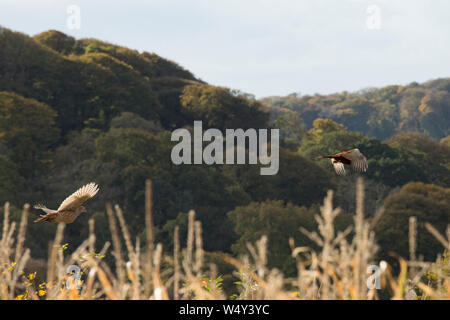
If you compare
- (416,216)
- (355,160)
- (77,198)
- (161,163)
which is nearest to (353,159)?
(355,160)

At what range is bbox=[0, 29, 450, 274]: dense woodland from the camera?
38531 millimetres

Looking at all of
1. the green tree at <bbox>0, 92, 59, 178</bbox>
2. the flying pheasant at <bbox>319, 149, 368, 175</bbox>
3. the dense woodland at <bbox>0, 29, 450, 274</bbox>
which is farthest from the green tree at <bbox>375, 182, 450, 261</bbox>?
the flying pheasant at <bbox>319, 149, 368, 175</bbox>

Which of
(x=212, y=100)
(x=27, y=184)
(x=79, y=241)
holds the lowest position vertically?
(x=79, y=241)

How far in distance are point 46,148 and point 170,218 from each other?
401 inches

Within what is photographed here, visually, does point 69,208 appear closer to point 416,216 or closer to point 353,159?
point 353,159

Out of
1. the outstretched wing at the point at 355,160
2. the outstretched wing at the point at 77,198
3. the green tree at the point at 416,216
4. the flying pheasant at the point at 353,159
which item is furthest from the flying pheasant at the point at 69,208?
the green tree at the point at 416,216

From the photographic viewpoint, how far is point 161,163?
45.0 meters

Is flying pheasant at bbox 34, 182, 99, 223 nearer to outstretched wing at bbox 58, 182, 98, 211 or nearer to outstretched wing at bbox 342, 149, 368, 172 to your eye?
outstretched wing at bbox 58, 182, 98, 211

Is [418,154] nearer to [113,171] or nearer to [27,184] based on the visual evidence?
[113,171]

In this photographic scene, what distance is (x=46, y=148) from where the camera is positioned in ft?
156
